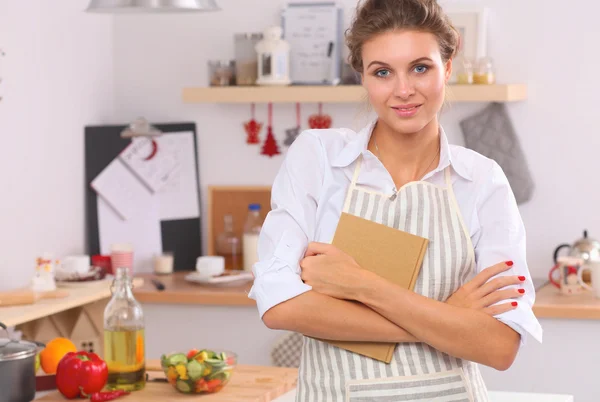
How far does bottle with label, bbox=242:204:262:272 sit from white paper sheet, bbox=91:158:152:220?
46 centimetres

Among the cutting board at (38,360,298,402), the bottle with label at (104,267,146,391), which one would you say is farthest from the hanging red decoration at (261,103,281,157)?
the bottle with label at (104,267,146,391)

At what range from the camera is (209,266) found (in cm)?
389

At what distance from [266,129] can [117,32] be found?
82 cm

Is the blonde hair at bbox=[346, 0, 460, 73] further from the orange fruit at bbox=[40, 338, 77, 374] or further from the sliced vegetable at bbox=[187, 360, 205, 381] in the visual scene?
the orange fruit at bbox=[40, 338, 77, 374]

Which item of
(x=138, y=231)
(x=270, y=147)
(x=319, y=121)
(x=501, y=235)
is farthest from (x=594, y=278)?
(x=501, y=235)

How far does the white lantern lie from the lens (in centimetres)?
388

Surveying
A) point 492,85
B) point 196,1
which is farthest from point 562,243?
point 196,1

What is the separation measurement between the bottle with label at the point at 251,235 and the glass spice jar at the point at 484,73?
3.45 ft

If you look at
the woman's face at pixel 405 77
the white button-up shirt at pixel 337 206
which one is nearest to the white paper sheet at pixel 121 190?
the white button-up shirt at pixel 337 206

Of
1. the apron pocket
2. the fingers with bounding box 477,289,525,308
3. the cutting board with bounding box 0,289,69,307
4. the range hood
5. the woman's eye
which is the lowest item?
the cutting board with bounding box 0,289,69,307

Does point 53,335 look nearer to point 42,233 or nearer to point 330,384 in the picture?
point 42,233

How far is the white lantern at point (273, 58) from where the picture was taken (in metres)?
Result: 3.88

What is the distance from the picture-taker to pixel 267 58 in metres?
3.91

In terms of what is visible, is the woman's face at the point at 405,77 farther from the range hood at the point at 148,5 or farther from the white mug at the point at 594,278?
the white mug at the point at 594,278
